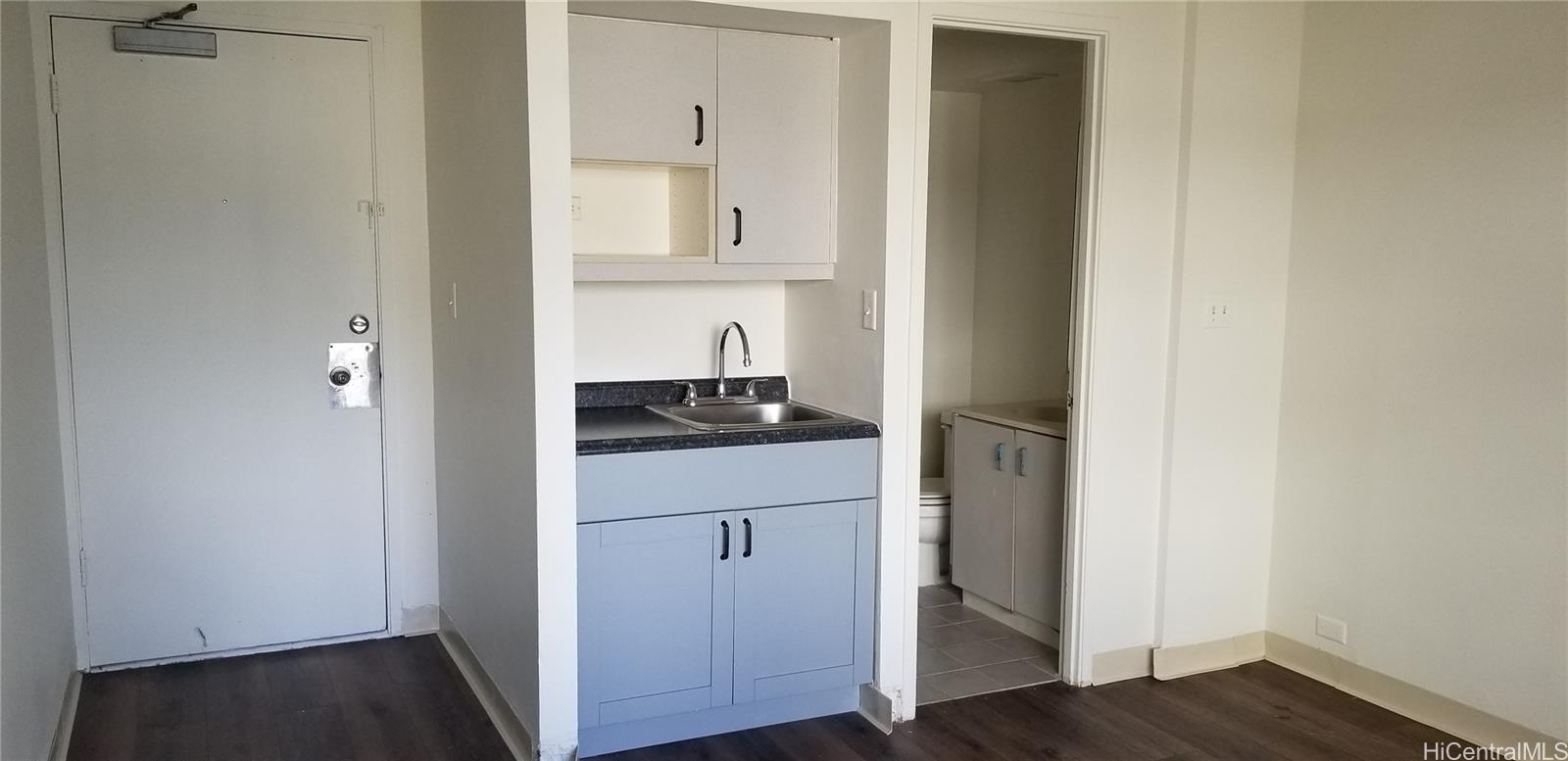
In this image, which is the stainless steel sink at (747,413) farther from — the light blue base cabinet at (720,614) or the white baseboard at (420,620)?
the white baseboard at (420,620)

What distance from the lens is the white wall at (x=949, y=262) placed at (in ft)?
16.0

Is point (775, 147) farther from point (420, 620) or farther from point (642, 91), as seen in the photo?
point (420, 620)

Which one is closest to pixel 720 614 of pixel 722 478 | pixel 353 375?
pixel 722 478

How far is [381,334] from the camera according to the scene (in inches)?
149

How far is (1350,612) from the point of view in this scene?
347cm

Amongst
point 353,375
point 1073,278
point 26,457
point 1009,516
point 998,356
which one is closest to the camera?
point 26,457

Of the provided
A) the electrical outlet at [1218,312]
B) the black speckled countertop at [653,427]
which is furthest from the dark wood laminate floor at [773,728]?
the electrical outlet at [1218,312]

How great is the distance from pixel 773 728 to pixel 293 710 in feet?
4.61

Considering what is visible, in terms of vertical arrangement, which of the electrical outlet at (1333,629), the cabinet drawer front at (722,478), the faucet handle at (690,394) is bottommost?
the electrical outlet at (1333,629)

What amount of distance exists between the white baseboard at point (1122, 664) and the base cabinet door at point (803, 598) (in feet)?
2.67

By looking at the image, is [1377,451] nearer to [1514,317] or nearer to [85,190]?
[1514,317]

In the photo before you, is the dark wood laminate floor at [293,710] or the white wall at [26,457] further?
the dark wood laminate floor at [293,710]

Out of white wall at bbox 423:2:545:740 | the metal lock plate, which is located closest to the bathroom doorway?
white wall at bbox 423:2:545:740

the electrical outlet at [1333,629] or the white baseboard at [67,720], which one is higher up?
the electrical outlet at [1333,629]
